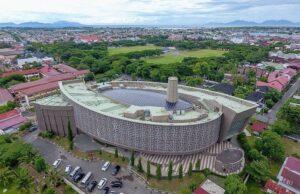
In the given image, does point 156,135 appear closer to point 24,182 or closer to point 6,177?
point 24,182

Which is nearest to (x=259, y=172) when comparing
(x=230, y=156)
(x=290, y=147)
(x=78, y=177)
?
(x=230, y=156)

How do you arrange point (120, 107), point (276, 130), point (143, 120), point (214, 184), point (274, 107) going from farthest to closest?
point (274, 107)
point (276, 130)
point (120, 107)
point (143, 120)
point (214, 184)

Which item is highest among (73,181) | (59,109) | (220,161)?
(59,109)

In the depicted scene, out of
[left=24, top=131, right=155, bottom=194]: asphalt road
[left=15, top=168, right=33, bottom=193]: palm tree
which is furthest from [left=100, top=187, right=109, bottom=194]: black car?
[left=15, top=168, right=33, bottom=193]: palm tree

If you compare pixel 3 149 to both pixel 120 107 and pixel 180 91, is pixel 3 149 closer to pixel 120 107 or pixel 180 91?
pixel 120 107

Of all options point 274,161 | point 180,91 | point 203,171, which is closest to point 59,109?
point 180,91

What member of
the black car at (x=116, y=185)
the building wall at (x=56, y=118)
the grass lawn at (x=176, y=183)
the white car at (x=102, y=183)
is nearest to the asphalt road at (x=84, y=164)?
the black car at (x=116, y=185)
